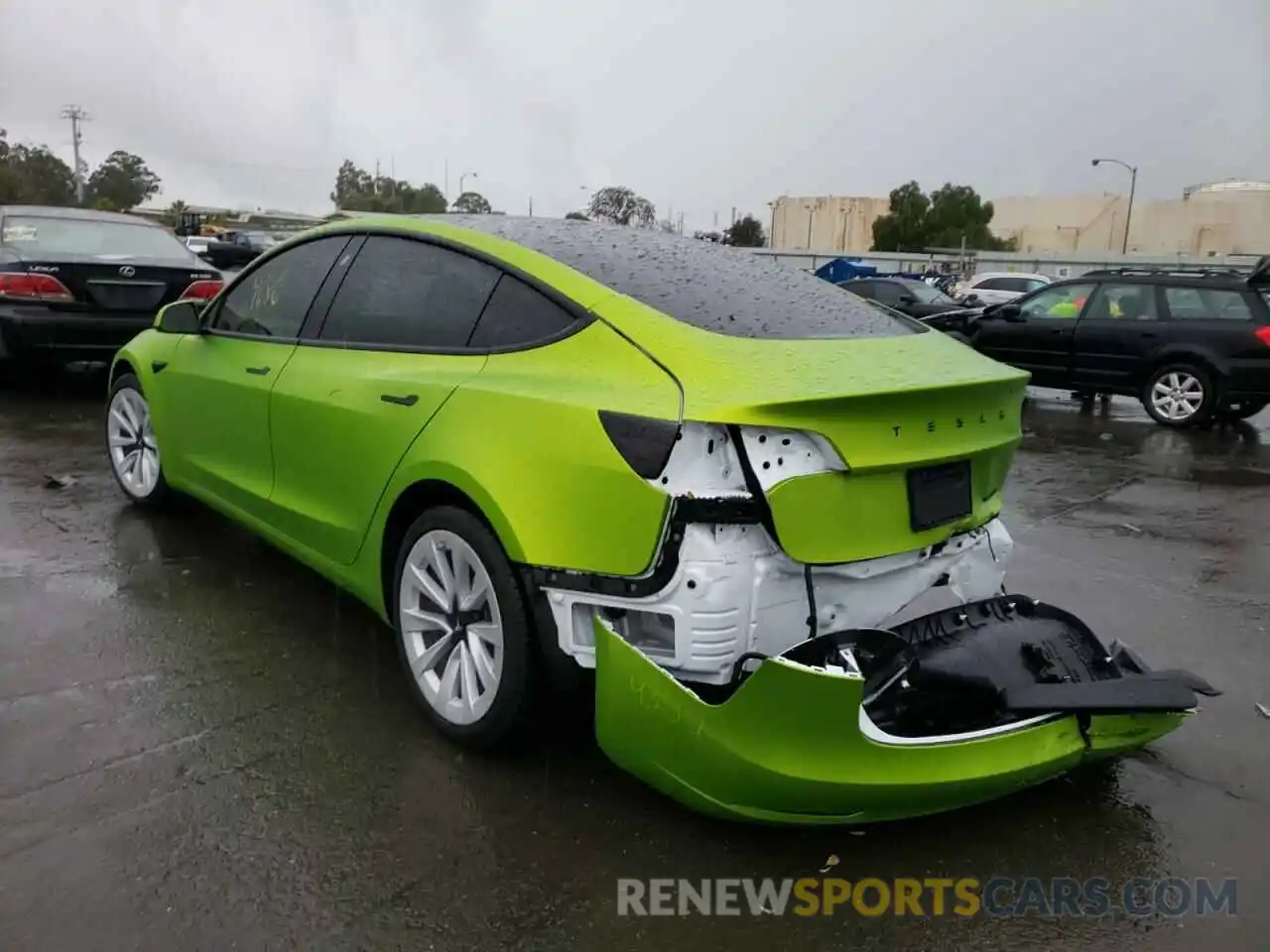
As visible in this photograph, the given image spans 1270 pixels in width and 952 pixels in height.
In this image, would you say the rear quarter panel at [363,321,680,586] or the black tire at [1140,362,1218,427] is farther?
the black tire at [1140,362,1218,427]

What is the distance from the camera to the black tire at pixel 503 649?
9.32 feet

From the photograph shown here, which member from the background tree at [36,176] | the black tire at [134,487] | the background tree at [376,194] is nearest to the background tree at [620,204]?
the background tree at [376,194]

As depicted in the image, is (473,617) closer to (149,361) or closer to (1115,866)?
(1115,866)

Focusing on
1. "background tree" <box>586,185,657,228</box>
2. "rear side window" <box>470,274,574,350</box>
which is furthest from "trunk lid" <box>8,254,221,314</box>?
"background tree" <box>586,185,657,228</box>

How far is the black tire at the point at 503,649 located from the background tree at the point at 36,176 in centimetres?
8160

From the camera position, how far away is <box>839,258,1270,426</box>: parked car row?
33.1 feet

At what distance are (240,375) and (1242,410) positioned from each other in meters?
10.3

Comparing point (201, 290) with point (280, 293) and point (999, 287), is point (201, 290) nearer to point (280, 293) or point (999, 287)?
point (280, 293)

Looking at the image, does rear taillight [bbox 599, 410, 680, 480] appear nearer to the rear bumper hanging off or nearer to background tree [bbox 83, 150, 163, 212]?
the rear bumper hanging off

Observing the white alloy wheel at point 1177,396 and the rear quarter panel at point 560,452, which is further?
the white alloy wheel at point 1177,396

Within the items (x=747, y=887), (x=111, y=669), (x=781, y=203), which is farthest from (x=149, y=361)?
(x=781, y=203)

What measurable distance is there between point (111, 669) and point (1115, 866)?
330cm

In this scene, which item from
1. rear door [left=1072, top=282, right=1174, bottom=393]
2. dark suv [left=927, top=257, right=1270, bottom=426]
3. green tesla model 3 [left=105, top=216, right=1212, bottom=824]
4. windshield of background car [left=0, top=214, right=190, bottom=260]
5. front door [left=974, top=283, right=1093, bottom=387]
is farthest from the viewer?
front door [left=974, top=283, right=1093, bottom=387]

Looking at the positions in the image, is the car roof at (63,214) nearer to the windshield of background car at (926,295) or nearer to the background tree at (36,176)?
the windshield of background car at (926,295)
